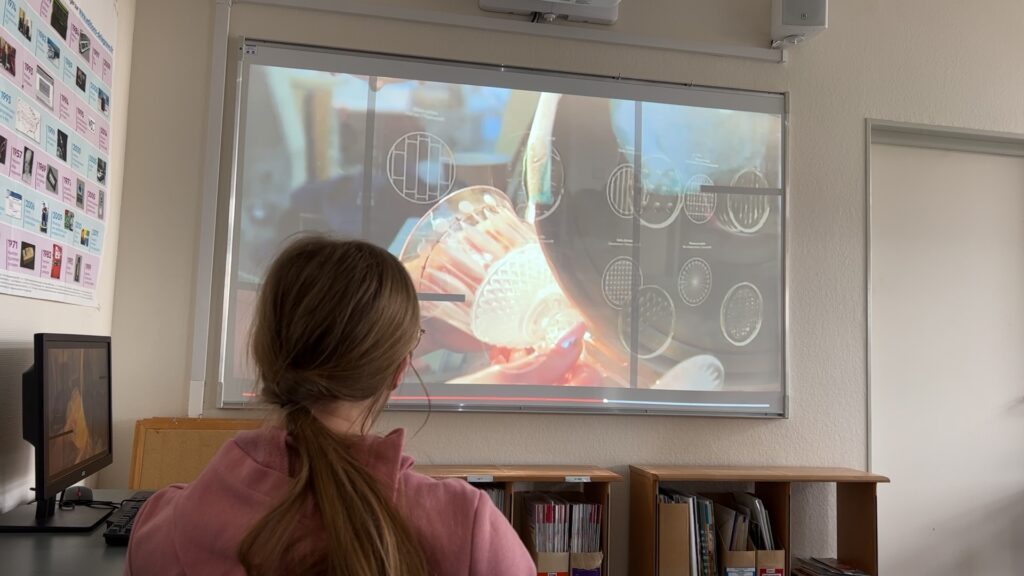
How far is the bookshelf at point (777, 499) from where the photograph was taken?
2732mm

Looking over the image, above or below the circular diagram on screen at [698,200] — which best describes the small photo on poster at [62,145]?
below

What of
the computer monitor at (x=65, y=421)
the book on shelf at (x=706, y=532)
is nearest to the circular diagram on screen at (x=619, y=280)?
the book on shelf at (x=706, y=532)

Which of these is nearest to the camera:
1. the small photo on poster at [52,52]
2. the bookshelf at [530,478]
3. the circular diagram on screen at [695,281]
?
the small photo on poster at [52,52]

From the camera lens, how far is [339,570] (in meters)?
0.81

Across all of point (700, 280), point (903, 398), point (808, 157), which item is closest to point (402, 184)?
point (700, 280)

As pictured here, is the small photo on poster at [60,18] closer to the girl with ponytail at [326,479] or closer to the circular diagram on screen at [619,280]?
the girl with ponytail at [326,479]

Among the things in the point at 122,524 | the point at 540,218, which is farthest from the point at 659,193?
the point at 122,524

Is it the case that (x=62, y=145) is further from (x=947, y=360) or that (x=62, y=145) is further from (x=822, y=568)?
(x=947, y=360)

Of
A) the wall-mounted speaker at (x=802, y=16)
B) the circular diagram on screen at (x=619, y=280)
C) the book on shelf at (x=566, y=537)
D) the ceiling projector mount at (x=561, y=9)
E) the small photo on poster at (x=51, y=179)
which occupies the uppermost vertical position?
the wall-mounted speaker at (x=802, y=16)

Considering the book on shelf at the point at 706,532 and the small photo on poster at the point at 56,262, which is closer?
the small photo on poster at the point at 56,262

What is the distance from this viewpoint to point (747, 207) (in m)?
3.14

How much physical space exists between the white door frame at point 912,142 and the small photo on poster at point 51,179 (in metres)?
2.99

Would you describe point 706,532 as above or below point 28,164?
below

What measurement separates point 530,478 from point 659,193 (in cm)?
125
